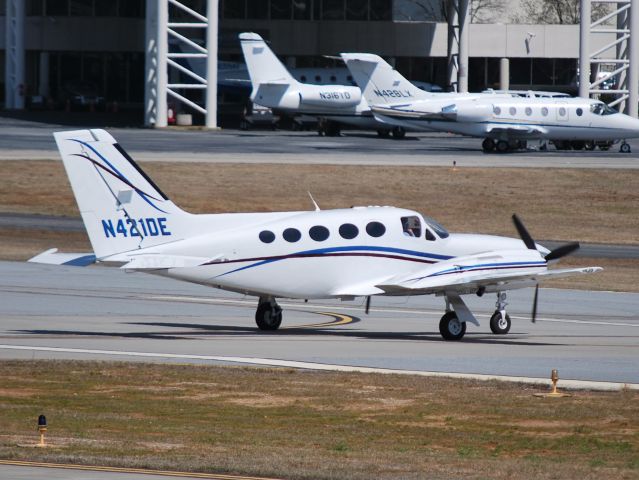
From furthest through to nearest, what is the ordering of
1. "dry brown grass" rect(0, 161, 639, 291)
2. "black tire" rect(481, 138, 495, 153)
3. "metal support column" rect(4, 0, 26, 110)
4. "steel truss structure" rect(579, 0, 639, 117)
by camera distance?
"metal support column" rect(4, 0, 26, 110), "steel truss structure" rect(579, 0, 639, 117), "black tire" rect(481, 138, 495, 153), "dry brown grass" rect(0, 161, 639, 291)

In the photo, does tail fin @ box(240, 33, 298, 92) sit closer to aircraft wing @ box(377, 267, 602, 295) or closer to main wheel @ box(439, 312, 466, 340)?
main wheel @ box(439, 312, 466, 340)

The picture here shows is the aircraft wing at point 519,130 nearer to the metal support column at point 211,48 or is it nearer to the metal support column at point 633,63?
the metal support column at point 633,63

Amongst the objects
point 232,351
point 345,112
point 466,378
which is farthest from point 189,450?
point 345,112

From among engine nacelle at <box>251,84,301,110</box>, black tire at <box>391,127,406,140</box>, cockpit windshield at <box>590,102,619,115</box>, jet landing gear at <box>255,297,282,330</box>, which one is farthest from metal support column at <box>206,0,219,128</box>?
jet landing gear at <box>255,297,282,330</box>

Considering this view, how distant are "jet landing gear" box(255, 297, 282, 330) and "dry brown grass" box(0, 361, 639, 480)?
564 centimetres

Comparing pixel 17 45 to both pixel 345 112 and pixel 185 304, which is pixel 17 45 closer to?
pixel 345 112

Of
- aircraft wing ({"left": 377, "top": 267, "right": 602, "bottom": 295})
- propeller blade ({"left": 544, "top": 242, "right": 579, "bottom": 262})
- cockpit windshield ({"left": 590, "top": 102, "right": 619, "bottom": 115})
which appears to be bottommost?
aircraft wing ({"left": 377, "top": 267, "right": 602, "bottom": 295})

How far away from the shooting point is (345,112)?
7862cm

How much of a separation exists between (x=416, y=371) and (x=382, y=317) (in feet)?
29.3

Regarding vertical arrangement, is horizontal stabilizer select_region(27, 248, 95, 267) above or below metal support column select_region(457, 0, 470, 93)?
below

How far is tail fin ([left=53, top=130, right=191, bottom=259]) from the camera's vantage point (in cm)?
2561

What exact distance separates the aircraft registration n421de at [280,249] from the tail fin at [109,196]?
2 cm

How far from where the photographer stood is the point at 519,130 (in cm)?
6881

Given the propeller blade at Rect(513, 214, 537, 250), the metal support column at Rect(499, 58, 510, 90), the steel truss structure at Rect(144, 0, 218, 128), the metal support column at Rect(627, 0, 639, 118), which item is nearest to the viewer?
the propeller blade at Rect(513, 214, 537, 250)
